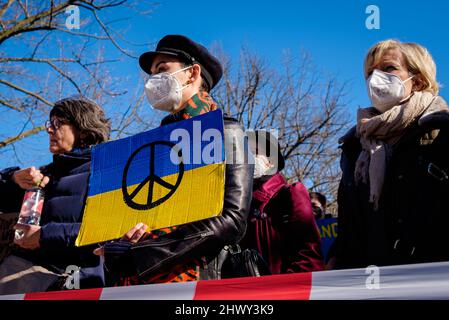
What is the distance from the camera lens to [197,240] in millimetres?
2348

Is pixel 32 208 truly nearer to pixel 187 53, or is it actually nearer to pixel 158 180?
pixel 158 180

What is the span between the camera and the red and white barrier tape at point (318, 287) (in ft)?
5.74

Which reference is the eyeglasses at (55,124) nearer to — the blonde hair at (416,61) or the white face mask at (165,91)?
the white face mask at (165,91)

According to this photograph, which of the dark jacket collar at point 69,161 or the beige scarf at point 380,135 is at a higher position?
the dark jacket collar at point 69,161

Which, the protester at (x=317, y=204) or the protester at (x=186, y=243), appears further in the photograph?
the protester at (x=317, y=204)

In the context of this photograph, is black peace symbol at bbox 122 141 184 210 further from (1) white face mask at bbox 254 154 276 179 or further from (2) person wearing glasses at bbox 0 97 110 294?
(1) white face mask at bbox 254 154 276 179

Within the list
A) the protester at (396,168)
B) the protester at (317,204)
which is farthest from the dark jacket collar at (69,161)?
the protester at (317,204)

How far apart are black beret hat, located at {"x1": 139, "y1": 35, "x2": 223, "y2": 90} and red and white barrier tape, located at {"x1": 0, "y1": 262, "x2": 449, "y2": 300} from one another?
1419 mm

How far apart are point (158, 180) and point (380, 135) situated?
3.48ft

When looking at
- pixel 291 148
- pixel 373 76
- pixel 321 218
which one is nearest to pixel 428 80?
pixel 373 76

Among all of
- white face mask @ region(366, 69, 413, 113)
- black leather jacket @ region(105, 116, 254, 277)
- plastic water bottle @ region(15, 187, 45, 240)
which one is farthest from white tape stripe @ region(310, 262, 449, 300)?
plastic water bottle @ region(15, 187, 45, 240)

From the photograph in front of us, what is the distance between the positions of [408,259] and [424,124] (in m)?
0.59

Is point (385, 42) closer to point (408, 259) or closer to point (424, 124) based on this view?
point (424, 124)

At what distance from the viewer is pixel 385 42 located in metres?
2.86
